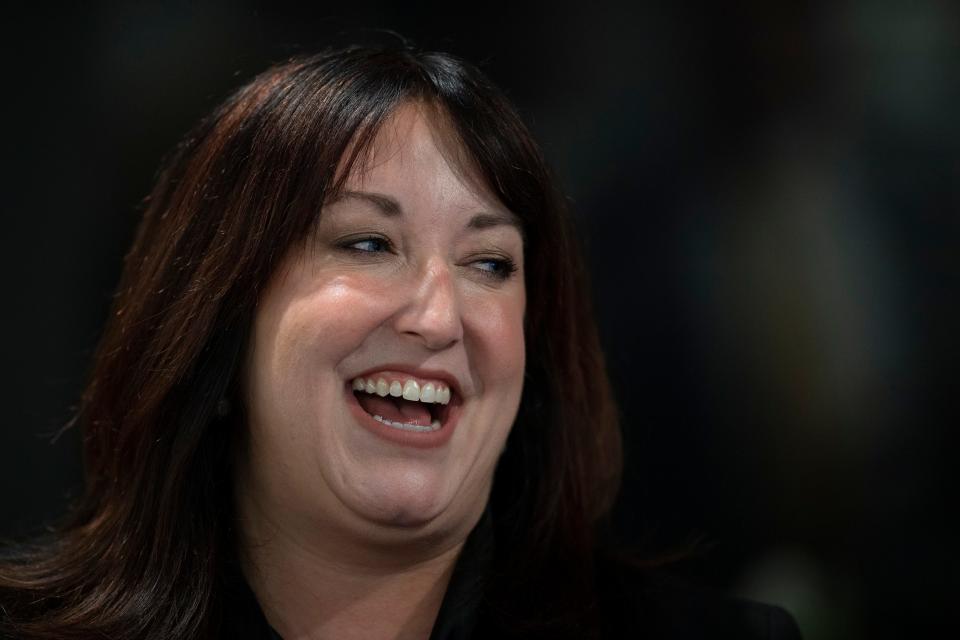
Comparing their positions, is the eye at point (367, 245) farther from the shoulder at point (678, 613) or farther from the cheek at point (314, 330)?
the shoulder at point (678, 613)

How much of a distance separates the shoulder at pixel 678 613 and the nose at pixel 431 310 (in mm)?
497

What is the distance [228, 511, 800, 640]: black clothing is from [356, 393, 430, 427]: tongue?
222 millimetres

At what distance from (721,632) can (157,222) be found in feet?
3.49

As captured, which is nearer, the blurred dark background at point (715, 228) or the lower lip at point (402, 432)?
the lower lip at point (402, 432)

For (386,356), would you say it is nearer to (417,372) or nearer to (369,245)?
(417,372)

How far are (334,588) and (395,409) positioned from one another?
0.85 feet

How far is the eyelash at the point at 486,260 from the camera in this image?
152 cm

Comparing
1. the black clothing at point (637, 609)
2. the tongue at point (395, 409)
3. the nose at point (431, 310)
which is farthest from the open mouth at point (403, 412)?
the black clothing at point (637, 609)

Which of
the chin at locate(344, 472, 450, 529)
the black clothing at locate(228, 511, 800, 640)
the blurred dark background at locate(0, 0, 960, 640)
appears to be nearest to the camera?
the chin at locate(344, 472, 450, 529)

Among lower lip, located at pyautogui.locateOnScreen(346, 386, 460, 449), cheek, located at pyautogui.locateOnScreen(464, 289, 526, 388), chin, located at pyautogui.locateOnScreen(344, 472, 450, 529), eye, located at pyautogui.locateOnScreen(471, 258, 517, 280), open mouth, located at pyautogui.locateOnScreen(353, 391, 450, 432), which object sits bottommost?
chin, located at pyautogui.locateOnScreen(344, 472, 450, 529)

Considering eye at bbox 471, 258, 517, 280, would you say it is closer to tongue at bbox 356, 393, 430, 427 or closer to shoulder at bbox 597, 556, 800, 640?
tongue at bbox 356, 393, 430, 427

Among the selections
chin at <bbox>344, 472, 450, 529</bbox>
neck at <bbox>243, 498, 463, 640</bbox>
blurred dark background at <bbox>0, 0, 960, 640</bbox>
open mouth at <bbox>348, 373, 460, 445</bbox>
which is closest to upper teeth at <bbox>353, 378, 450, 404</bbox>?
open mouth at <bbox>348, 373, 460, 445</bbox>

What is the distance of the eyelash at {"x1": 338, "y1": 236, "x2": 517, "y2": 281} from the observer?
1.52 m

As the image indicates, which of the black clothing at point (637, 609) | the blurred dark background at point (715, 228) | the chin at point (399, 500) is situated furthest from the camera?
the blurred dark background at point (715, 228)
